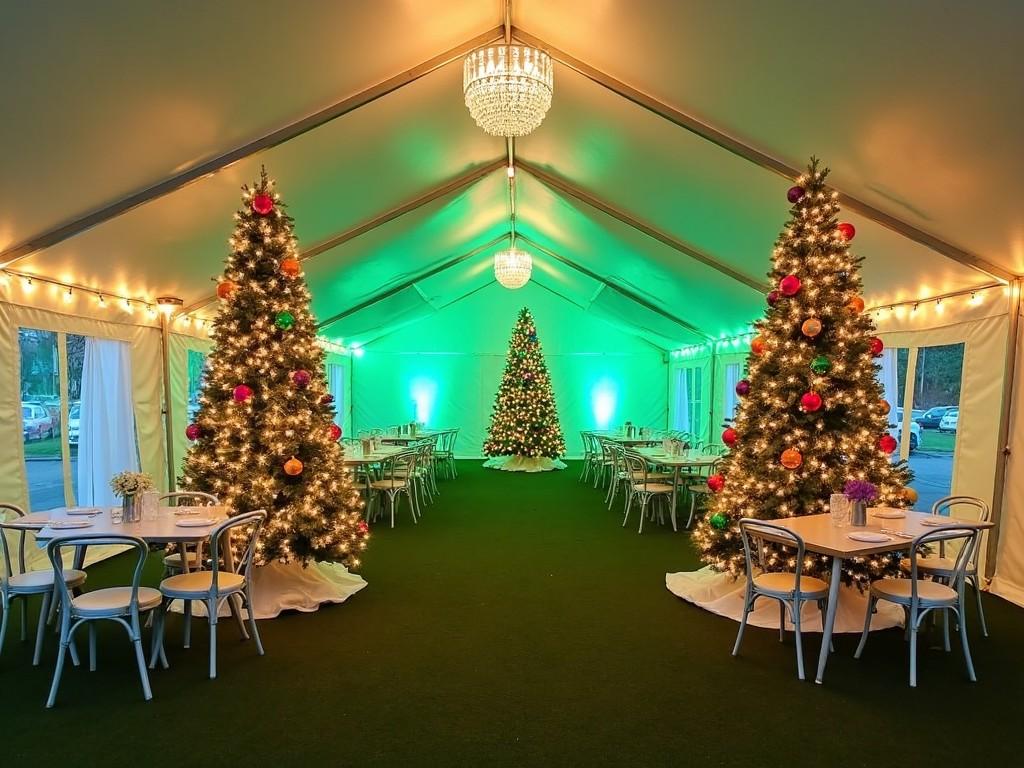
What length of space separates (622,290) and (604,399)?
12.8 feet

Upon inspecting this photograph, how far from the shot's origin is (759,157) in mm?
5180

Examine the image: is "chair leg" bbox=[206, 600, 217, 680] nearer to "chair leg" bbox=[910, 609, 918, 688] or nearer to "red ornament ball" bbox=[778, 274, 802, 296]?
"chair leg" bbox=[910, 609, 918, 688]

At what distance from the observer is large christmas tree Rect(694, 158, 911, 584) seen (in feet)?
15.3

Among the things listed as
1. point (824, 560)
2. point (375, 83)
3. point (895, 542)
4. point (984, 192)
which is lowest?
point (824, 560)

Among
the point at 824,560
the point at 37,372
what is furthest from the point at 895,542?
the point at 37,372

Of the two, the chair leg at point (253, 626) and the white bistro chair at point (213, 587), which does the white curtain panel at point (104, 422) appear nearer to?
the white bistro chair at point (213, 587)

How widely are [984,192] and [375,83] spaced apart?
4.35 meters

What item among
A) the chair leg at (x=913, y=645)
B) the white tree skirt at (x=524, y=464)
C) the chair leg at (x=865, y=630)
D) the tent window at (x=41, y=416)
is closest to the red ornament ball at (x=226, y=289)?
the tent window at (x=41, y=416)

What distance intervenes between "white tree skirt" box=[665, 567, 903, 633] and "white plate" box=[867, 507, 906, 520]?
612mm

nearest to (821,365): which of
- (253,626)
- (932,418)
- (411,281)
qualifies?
(932,418)

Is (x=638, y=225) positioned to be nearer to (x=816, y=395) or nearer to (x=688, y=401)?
(x=816, y=395)

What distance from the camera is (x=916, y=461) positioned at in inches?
274

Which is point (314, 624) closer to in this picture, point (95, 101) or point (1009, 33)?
point (95, 101)

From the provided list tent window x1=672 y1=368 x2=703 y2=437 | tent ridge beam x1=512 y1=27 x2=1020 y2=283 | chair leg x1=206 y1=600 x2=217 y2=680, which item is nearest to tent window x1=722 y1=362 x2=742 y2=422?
Answer: tent window x1=672 y1=368 x2=703 y2=437
